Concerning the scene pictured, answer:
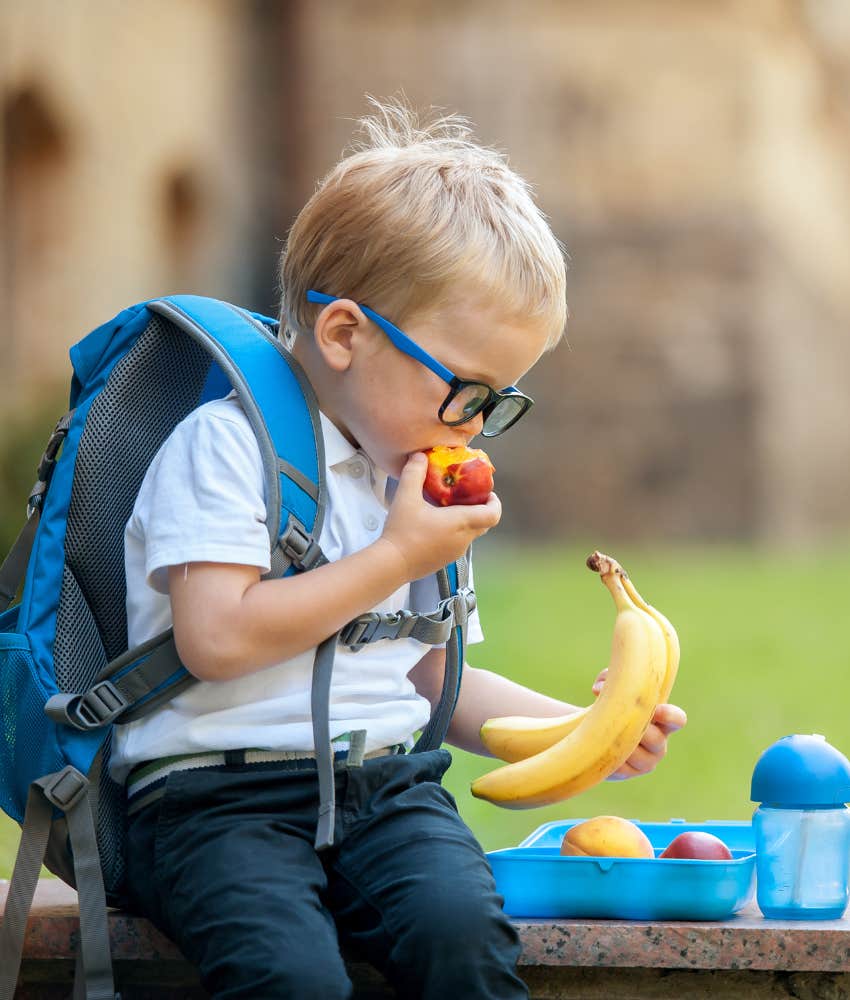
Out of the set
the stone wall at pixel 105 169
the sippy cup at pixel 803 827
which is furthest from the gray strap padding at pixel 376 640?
the stone wall at pixel 105 169

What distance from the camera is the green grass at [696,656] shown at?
6234 mm

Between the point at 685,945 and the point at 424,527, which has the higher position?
the point at 424,527

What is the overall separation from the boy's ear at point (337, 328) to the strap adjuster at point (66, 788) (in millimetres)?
684

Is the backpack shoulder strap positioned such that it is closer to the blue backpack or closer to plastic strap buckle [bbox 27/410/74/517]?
the blue backpack

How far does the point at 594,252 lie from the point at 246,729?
51.4 feet

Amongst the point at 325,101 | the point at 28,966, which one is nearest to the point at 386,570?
the point at 28,966

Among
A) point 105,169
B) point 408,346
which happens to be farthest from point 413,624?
point 105,169

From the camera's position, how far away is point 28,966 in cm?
224

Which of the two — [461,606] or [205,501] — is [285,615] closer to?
[205,501]

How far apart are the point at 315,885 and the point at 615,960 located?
1.46 feet

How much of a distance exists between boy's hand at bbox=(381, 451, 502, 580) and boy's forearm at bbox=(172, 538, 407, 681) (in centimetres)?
3

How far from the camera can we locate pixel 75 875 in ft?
6.73

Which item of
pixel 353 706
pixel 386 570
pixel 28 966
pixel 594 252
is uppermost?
pixel 386 570

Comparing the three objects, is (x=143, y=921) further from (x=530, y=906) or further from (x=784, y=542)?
(x=784, y=542)
